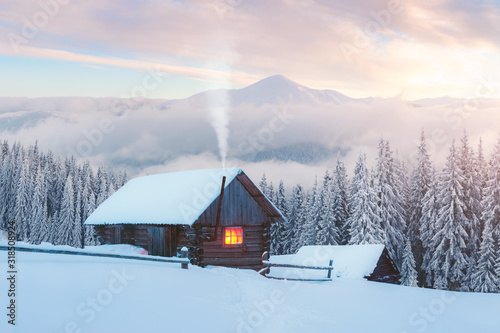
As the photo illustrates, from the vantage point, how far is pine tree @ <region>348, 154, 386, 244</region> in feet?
140

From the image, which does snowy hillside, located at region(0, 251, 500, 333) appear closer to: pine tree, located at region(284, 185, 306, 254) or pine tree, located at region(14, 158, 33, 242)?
pine tree, located at region(284, 185, 306, 254)

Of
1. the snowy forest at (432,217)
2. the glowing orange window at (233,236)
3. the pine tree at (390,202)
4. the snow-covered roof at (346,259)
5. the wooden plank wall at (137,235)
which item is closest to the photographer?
the wooden plank wall at (137,235)

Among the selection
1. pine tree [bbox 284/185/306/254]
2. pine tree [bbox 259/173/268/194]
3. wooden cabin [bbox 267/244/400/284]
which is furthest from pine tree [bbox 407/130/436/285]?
pine tree [bbox 259/173/268/194]

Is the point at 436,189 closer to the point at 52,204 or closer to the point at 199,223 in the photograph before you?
the point at 199,223

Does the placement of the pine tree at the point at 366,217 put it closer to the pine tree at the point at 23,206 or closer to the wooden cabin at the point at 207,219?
the wooden cabin at the point at 207,219

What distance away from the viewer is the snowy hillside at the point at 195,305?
9.13 metres

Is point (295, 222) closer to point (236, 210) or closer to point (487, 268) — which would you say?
point (487, 268)

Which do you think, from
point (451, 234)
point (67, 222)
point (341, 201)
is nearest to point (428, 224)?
point (451, 234)

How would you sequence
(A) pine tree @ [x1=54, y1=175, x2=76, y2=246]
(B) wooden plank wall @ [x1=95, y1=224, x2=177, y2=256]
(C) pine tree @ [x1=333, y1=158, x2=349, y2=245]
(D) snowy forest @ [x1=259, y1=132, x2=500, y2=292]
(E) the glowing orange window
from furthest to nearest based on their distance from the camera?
(A) pine tree @ [x1=54, y1=175, x2=76, y2=246], (C) pine tree @ [x1=333, y1=158, x2=349, y2=245], (D) snowy forest @ [x1=259, y1=132, x2=500, y2=292], (E) the glowing orange window, (B) wooden plank wall @ [x1=95, y1=224, x2=177, y2=256]

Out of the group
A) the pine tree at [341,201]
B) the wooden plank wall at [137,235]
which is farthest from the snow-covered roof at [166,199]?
the pine tree at [341,201]

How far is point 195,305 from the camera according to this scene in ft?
37.8

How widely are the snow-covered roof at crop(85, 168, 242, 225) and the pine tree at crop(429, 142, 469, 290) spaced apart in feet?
87.1

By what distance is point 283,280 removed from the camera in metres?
21.6

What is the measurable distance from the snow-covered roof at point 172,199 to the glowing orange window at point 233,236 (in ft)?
7.71
